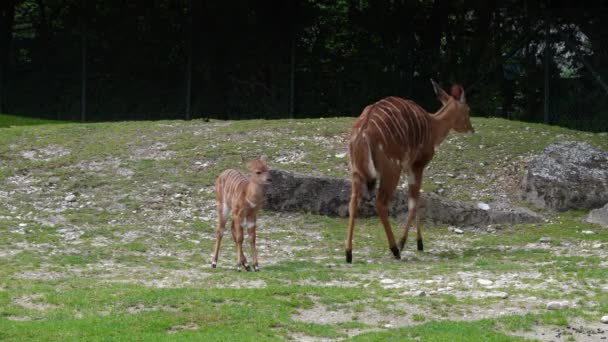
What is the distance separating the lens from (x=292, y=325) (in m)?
7.29

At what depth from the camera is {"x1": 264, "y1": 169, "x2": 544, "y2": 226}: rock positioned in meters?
12.5

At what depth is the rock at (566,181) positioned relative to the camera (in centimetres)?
1295

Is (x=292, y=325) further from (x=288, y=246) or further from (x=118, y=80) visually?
(x=118, y=80)

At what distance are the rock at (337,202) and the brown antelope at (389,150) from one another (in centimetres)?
99

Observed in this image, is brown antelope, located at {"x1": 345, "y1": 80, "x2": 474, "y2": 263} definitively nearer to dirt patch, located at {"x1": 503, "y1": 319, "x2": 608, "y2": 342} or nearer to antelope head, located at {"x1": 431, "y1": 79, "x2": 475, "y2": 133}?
antelope head, located at {"x1": 431, "y1": 79, "x2": 475, "y2": 133}

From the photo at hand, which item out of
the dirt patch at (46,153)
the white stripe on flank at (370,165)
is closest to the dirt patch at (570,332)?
the white stripe on flank at (370,165)

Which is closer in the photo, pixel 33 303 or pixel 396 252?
pixel 33 303

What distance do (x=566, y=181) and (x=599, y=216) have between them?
2.81 feet

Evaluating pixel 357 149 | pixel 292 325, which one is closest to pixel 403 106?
pixel 357 149

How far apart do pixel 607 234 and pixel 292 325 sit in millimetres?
5552

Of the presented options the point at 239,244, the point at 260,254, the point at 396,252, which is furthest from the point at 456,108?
the point at 239,244

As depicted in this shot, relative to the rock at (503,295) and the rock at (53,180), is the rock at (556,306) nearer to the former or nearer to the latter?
the rock at (503,295)

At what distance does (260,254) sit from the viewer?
10734 mm

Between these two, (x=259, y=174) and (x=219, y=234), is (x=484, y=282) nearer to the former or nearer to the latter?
(x=259, y=174)
